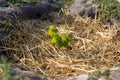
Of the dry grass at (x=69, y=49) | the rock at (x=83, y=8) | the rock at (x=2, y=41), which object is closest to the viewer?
the dry grass at (x=69, y=49)

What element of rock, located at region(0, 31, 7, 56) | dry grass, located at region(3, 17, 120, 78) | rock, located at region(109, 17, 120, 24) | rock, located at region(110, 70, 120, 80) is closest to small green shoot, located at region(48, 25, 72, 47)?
dry grass, located at region(3, 17, 120, 78)

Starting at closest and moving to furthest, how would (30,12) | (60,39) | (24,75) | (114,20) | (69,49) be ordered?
(24,75) → (60,39) → (69,49) → (114,20) → (30,12)

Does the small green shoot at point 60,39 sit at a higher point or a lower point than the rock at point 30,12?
lower

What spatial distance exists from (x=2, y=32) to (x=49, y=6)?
1.22 meters

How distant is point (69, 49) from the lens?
13.2 feet

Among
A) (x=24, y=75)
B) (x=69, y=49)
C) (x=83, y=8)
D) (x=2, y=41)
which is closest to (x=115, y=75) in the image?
(x=24, y=75)

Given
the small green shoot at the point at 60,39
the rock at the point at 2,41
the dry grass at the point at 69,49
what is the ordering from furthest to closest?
the rock at the point at 2,41 < the small green shoot at the point at 60,39 < the dry grass at the point at 69,49

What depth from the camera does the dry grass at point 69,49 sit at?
144 inches

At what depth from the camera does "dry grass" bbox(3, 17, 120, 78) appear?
365cm

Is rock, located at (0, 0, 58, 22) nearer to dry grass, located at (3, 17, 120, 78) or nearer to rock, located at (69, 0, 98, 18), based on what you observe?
dry grass, located at (3, 17, 120, 78)

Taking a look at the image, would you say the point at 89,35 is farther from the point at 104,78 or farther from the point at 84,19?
the point at 104,78

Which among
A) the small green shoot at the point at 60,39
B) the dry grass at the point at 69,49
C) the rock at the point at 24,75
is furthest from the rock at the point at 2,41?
the rock at the point at 24,75

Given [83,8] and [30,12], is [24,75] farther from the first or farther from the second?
[83,8]

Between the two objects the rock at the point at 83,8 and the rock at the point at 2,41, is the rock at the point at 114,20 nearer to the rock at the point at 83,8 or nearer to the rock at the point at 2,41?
the rock at the point at 83,8
